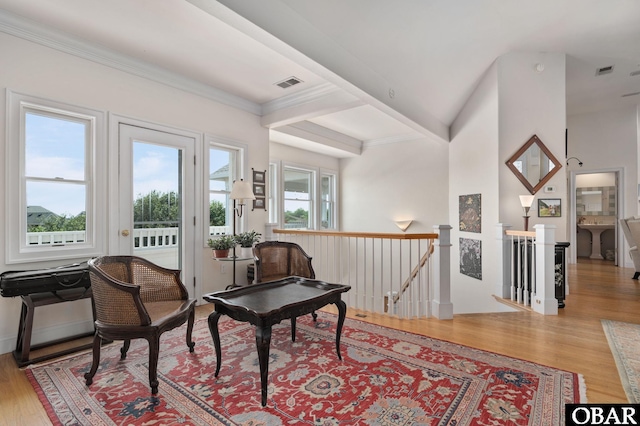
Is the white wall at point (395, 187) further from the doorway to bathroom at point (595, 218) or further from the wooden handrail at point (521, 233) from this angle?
the doorway to bathroom at point (595, 218)

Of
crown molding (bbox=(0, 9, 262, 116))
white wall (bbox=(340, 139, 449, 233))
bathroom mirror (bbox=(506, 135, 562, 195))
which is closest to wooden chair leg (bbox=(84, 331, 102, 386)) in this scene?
crown molding (bbox=(0, 9, 262, 116))

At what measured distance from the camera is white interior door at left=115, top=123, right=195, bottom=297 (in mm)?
3504

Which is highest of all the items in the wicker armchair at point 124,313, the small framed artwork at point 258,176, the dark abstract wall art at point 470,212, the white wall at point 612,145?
the white wall at point 612,145

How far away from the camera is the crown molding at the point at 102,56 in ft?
8.99

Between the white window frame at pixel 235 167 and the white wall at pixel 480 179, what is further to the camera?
the white wall at pixel 480 179

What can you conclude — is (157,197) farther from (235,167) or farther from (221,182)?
(235,167)

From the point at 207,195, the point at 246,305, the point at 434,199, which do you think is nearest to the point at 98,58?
the point at 207,195

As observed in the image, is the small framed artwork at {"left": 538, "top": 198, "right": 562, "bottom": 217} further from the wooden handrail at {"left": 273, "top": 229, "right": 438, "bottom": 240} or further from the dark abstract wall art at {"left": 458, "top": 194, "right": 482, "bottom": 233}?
the wooden handrail at {"left": 273, "top": 229, "right": 438, "bottom": 240}

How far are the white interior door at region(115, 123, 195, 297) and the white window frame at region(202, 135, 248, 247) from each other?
185mm

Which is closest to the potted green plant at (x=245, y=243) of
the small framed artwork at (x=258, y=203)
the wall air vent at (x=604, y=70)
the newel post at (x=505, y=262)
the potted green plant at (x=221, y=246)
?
the potted green plant at (x=221, y=246)

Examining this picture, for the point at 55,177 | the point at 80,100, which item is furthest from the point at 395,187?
the point at 55,177

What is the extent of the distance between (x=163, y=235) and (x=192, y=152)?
1.12 meters

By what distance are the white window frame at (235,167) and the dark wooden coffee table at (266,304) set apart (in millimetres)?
1888

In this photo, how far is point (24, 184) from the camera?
286 centimetres
